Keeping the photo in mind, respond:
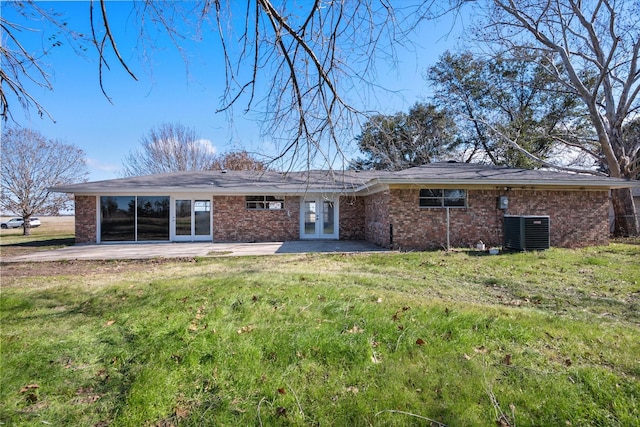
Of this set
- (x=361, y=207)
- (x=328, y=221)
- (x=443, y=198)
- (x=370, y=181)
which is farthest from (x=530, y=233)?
(x=328, y=221)

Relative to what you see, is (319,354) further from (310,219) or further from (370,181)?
(310,219)

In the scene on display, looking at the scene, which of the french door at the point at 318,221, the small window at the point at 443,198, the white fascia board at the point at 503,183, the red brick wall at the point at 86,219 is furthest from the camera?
the french door at the point at 318,221

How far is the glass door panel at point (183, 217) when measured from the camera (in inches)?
562

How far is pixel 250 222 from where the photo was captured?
48.0 feet

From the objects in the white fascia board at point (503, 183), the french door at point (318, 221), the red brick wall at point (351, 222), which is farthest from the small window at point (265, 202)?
the white fascia board at point (503, 183)

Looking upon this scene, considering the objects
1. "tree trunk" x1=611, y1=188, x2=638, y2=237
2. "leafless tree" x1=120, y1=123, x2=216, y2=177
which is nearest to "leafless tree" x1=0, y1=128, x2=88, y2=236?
"leafless tree" x1=120, y1=123, x2=216, y2=177

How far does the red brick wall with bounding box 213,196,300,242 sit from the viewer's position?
14.5 meters

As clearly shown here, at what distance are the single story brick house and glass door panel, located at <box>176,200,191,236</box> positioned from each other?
0.14 feet

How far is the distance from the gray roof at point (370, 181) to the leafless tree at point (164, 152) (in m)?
11.5

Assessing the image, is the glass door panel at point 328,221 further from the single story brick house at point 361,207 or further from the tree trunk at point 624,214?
the tree trunk at point 624,214

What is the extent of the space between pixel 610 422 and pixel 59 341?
16.4 feet

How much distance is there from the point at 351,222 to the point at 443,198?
4.81 meters

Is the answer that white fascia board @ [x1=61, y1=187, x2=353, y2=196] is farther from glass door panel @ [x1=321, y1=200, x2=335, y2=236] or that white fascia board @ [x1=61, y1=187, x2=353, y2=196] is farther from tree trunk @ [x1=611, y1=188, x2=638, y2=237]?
tree trunk @ [x1=611, y1=188, x2=638, y2=237]

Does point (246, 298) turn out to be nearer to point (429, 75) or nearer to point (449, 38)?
point (449, 38)
